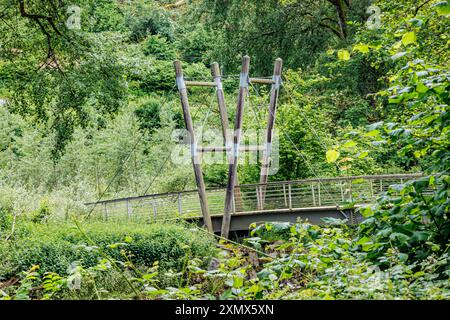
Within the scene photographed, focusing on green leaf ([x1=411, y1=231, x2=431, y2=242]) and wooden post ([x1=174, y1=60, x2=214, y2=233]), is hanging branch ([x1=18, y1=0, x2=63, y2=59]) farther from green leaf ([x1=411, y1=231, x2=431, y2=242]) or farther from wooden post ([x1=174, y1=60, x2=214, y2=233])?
green leaf ([x1=411, y1=231, x2=431, y2=242])

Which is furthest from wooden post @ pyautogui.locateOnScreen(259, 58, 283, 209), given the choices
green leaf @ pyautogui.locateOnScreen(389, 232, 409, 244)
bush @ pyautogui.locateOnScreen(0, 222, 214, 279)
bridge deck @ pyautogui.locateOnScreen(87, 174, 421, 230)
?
green leaf @ pyautogui.locateOnScreen(389, 232, 409, 244)

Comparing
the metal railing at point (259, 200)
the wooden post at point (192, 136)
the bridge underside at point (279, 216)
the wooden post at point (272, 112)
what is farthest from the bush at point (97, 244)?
the wooden post at point (272, 112)

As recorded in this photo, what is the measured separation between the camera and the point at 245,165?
1933 cm

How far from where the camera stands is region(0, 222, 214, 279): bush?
38.9 ft

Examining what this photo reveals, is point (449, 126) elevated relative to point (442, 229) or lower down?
elevated

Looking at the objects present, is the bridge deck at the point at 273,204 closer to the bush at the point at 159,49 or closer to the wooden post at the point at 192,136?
the wooden post at the point at 192,136

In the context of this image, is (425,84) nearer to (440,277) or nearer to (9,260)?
(440,277)

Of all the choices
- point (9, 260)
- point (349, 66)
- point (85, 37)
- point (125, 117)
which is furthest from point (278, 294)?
point (125, 117)

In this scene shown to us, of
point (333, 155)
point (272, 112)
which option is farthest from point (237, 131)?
point (333, 155)

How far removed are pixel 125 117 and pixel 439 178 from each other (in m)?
23.6

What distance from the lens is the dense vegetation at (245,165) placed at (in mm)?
2869

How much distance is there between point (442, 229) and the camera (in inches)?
118

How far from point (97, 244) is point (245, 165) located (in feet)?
24.9

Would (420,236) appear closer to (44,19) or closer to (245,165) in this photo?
(44,19)
